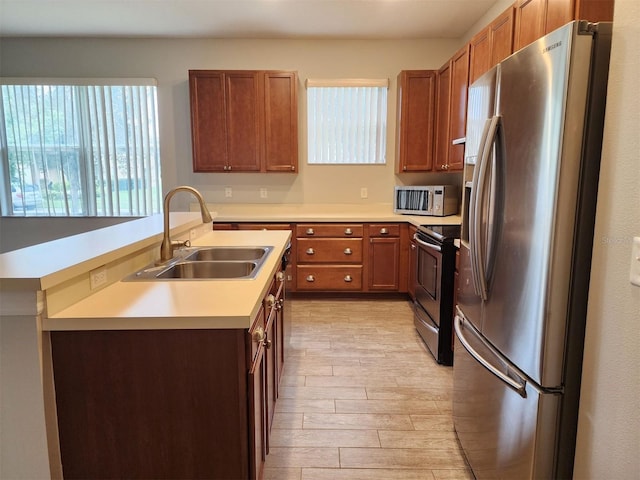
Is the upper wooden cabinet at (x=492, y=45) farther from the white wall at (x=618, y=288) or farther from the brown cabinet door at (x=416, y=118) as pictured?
the white wall at (x=618, y=288)

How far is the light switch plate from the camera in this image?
0.99 metres

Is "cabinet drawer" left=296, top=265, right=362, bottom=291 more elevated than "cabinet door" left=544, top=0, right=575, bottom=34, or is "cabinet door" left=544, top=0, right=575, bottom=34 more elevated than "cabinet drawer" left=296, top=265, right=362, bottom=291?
"cabinet door" left=544, top=0, right=575, bottom=34

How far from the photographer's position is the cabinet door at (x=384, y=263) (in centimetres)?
406

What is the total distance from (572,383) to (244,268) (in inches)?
56.1

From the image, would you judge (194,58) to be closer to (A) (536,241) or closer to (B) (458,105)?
(B) (458,105)

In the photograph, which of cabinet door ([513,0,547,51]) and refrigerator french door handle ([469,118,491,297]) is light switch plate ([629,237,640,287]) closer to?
refrigerator french door handle ([469,118,491,297])

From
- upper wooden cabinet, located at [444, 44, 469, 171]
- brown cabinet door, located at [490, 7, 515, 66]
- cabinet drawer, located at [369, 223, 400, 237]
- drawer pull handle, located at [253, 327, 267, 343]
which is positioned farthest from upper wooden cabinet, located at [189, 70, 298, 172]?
drawer pull handle, located at [253, 327, 267, 343]

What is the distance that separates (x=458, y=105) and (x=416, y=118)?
714 millimetres

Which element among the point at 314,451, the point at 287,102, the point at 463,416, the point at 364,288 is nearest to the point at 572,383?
the point at 463,416

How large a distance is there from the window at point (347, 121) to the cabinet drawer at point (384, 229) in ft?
2.78

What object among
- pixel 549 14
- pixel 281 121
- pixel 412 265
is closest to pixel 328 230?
pixel 412 265

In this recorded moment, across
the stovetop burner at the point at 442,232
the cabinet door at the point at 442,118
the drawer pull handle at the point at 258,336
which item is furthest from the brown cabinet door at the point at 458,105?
the drawer pull handle at the point at 258,336

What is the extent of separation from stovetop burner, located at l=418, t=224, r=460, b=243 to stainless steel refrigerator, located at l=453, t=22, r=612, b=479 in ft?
3.61

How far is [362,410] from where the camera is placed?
226 centimetres
